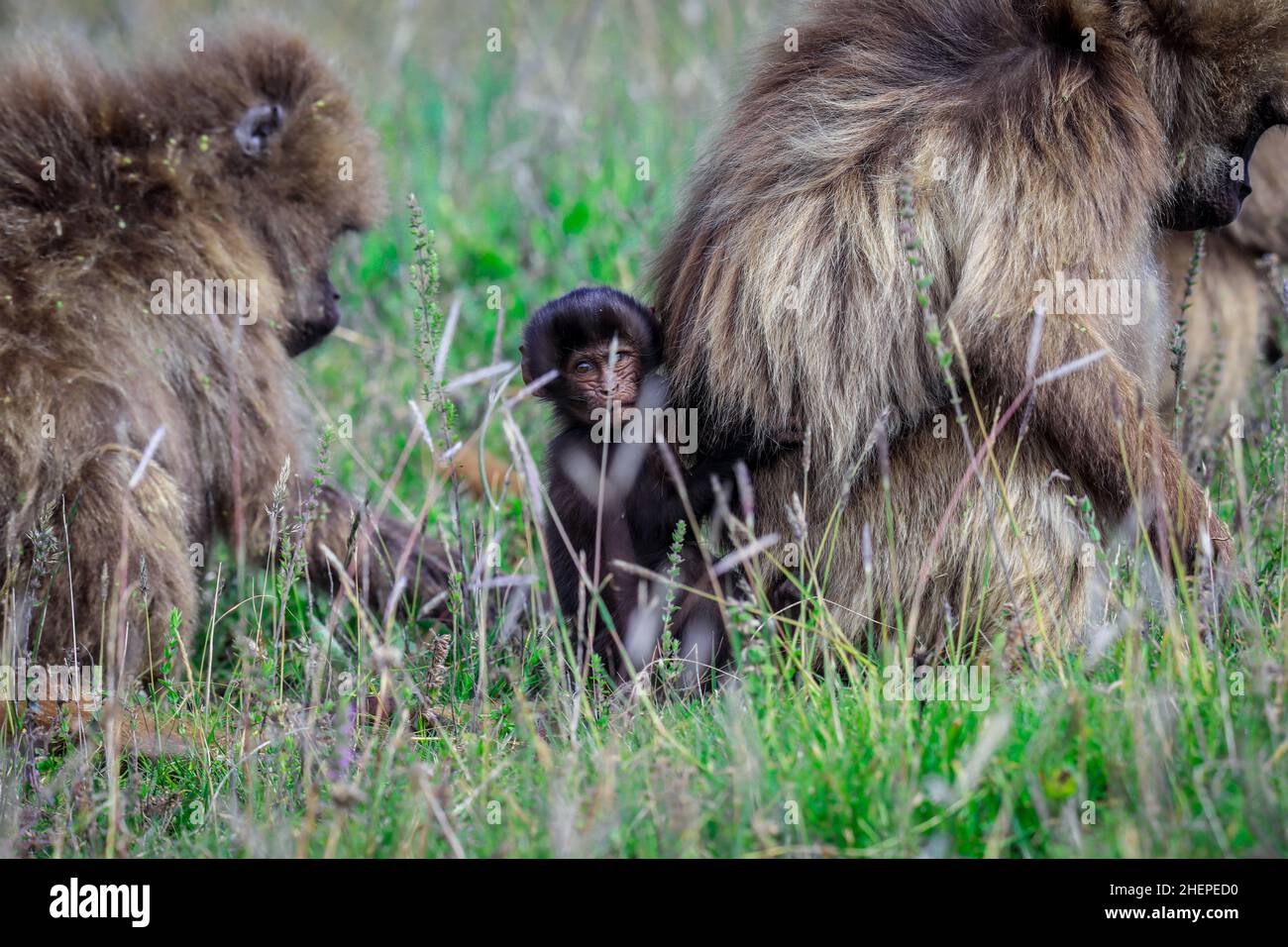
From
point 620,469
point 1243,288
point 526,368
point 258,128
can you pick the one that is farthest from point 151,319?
point 1243,288

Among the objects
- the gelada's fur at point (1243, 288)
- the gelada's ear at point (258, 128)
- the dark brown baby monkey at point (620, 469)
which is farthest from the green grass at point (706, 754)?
the gelada's ear at point (258, 128)

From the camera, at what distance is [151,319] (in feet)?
14.8

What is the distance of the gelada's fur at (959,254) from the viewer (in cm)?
347

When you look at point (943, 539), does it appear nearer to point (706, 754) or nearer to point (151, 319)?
point (706, 754)

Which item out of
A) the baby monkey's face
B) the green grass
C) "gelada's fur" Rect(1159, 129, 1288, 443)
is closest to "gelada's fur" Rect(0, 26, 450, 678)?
the green grass

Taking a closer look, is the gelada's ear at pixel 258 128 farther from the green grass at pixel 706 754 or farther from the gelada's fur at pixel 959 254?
the gelada's fur at pixel 959 254

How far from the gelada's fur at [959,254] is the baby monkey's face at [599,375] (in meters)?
0.14

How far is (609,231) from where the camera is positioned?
7.27 metres

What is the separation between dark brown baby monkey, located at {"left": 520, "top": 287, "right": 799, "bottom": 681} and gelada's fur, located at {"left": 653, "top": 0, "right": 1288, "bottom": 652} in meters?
0.13

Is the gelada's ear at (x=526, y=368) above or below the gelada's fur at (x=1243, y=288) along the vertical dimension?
below

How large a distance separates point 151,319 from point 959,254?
2683 millimetres

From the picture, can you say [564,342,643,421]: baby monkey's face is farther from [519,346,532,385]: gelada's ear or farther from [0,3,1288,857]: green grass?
[0,3,1288,857]: green grass

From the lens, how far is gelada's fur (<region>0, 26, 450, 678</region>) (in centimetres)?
410
